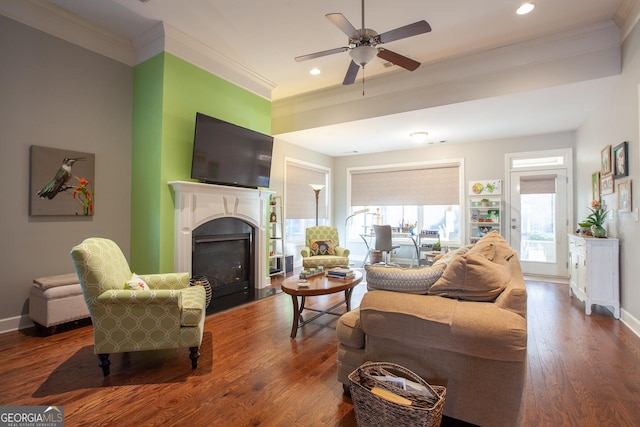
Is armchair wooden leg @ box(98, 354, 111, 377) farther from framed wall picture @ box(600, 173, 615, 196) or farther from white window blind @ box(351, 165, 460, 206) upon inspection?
white window blind @ box(351, 165, 460, 206)

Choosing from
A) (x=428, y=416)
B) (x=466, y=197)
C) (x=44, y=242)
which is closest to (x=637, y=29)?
(x=466, y=197)

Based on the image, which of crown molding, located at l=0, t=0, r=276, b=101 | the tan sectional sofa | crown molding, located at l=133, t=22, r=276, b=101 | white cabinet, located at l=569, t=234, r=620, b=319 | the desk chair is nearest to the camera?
the tan sectional sofa

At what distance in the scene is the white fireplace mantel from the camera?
11.9 ft

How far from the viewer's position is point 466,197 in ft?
20.1

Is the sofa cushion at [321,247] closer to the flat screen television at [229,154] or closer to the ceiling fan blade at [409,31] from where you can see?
the flat screen television at [229,154]

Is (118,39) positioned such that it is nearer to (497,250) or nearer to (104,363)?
(104,363)

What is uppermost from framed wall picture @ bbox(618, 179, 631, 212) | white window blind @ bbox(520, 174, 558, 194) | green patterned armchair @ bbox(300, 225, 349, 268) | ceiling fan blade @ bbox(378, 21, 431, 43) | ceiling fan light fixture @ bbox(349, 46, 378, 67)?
ceiling fan blade @ bbox(378, 21, 431, 43)

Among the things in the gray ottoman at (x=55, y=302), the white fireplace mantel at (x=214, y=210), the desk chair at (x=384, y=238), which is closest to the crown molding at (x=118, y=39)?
the white fireplace mantel at (x=214, y=210)

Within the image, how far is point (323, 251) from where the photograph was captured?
534 cm

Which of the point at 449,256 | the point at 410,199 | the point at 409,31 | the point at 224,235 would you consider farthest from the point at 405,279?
the point at 410,199

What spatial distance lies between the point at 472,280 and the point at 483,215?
465 centimetres

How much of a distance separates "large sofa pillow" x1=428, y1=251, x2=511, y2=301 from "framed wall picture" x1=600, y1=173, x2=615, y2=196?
2905mm

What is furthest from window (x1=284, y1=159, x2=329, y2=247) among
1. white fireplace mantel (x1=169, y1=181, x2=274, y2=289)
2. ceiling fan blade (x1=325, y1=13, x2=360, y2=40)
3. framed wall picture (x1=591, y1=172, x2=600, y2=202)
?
framed wall picture (x1=591, y1=172, x2=600, y2=202)

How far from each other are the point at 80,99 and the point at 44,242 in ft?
5.30
